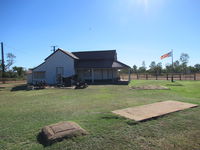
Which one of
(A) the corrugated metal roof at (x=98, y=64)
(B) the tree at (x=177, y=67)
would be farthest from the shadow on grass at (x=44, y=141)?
(B) the tree at (x=177, y=67)

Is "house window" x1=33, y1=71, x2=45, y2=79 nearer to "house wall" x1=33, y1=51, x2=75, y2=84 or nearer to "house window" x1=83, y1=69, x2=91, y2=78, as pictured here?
"house wall" x1=33, y1=51, x2=75, y2=84

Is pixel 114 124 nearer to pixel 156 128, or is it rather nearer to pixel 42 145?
pixel 156 128

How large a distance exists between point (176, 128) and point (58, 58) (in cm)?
1982


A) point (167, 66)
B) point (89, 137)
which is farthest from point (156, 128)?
point (167, 66)

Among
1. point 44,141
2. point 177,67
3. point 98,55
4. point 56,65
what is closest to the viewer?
point 44,141

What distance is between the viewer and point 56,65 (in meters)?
21.2

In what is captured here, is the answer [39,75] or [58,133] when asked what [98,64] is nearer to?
[39,75]

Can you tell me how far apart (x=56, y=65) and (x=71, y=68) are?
8.38 ft

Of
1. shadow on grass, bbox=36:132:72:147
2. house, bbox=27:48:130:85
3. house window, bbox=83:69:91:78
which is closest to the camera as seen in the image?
shadow on grass, bbox=36:132:72:147

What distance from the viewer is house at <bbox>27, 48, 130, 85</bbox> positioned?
67.7ft

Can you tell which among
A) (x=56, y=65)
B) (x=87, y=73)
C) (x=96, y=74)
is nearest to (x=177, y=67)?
(x=96, y=74)

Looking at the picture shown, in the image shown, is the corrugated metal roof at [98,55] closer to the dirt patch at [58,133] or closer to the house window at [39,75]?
the house window at [39,75]

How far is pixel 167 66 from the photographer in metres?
65.2

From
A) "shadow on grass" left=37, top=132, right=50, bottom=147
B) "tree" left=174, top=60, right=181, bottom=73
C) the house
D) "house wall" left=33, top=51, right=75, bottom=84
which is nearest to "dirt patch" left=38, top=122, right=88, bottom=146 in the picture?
"shadow on grass" left=37, top=132, right=50, bottom=147
